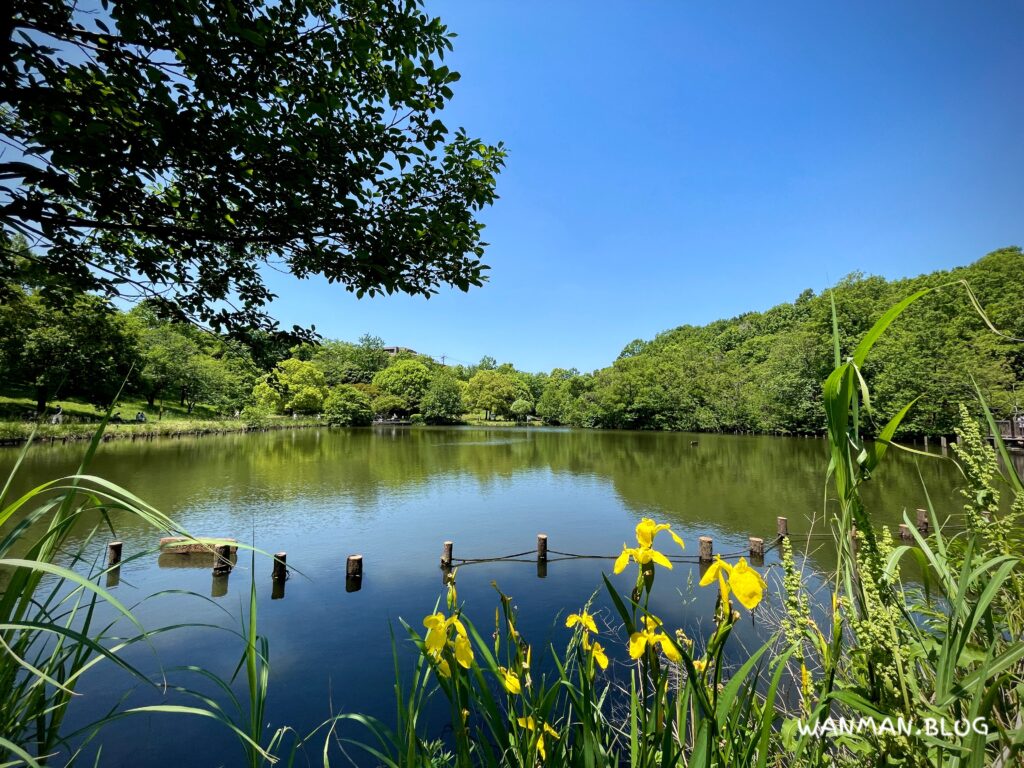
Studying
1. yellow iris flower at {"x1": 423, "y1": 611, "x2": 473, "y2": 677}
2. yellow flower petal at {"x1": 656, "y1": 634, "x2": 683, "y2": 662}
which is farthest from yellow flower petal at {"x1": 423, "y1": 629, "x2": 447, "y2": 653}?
yellow flower petal at {"x1": 656, "y1": 634, "x2": 683, "y2": 662}

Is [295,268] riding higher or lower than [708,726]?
higher

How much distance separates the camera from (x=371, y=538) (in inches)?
392

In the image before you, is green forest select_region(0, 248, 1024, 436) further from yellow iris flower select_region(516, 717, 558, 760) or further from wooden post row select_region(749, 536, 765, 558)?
wooden post row select_region(749, 536, 765, 558)

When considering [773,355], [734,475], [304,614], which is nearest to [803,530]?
[734,475]

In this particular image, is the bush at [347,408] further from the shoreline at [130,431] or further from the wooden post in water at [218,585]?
the wooden post in water at [218,585]

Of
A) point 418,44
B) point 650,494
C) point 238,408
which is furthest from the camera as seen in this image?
point 238,408

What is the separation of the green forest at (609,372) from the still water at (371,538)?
2.83m

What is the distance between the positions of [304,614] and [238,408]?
38989 millimetres

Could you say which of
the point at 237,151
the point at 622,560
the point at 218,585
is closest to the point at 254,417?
the point at 218,585

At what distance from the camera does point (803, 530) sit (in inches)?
398

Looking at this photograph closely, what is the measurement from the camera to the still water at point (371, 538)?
476 centimetres

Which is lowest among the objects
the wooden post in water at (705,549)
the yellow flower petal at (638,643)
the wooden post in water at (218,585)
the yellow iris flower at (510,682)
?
the wooden post in water at (218,585)

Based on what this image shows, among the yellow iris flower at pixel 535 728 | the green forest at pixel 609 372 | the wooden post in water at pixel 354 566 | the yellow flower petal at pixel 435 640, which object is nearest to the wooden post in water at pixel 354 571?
the wooden post in water at pixel 354 566

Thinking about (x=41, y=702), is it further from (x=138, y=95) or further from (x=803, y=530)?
(x=803, y=530)
